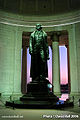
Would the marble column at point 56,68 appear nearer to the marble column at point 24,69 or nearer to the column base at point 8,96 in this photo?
the column base at point 8,96

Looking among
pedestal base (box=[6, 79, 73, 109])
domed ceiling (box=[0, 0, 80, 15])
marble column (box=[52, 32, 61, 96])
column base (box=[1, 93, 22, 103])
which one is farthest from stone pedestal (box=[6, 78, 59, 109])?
domed ceiling (box=[0, 0, 80, 15])

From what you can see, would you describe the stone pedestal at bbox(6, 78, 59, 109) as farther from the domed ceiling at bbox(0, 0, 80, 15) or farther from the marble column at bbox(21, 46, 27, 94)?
the marble column at bbox(21, 46, 27, 94)

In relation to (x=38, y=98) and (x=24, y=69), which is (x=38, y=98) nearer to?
(x=38, y=98)

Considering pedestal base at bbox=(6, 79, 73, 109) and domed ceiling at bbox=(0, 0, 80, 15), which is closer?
pedestal base at bbox=(6, 79, 73, 109)

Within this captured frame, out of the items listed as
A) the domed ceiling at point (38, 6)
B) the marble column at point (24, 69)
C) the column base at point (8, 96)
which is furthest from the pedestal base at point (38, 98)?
the marble column at point (24, 69)

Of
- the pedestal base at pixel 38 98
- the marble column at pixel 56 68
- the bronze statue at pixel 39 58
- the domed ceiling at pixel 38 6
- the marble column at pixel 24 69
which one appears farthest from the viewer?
the marble column at pixel 24 69

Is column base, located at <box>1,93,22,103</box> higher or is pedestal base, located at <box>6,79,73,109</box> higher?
pedestal base, located at <box>6,79,73,109</box>

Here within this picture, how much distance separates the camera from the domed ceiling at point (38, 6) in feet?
68.6

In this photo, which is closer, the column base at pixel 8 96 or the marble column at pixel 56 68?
the column base at pixel 8 96

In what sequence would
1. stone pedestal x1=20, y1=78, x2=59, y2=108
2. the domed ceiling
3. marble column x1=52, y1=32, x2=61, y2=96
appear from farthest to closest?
the domed ceiling, marble column x1=52, y1=32, x2=61, y2=96, stone pedestal x1=20, y1=78, x2=59, y2=108

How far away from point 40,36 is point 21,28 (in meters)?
9.87

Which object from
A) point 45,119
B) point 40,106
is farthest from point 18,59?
point 45,119

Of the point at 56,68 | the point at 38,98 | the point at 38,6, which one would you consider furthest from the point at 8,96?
the point at 38,6

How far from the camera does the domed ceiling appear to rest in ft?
68.6
